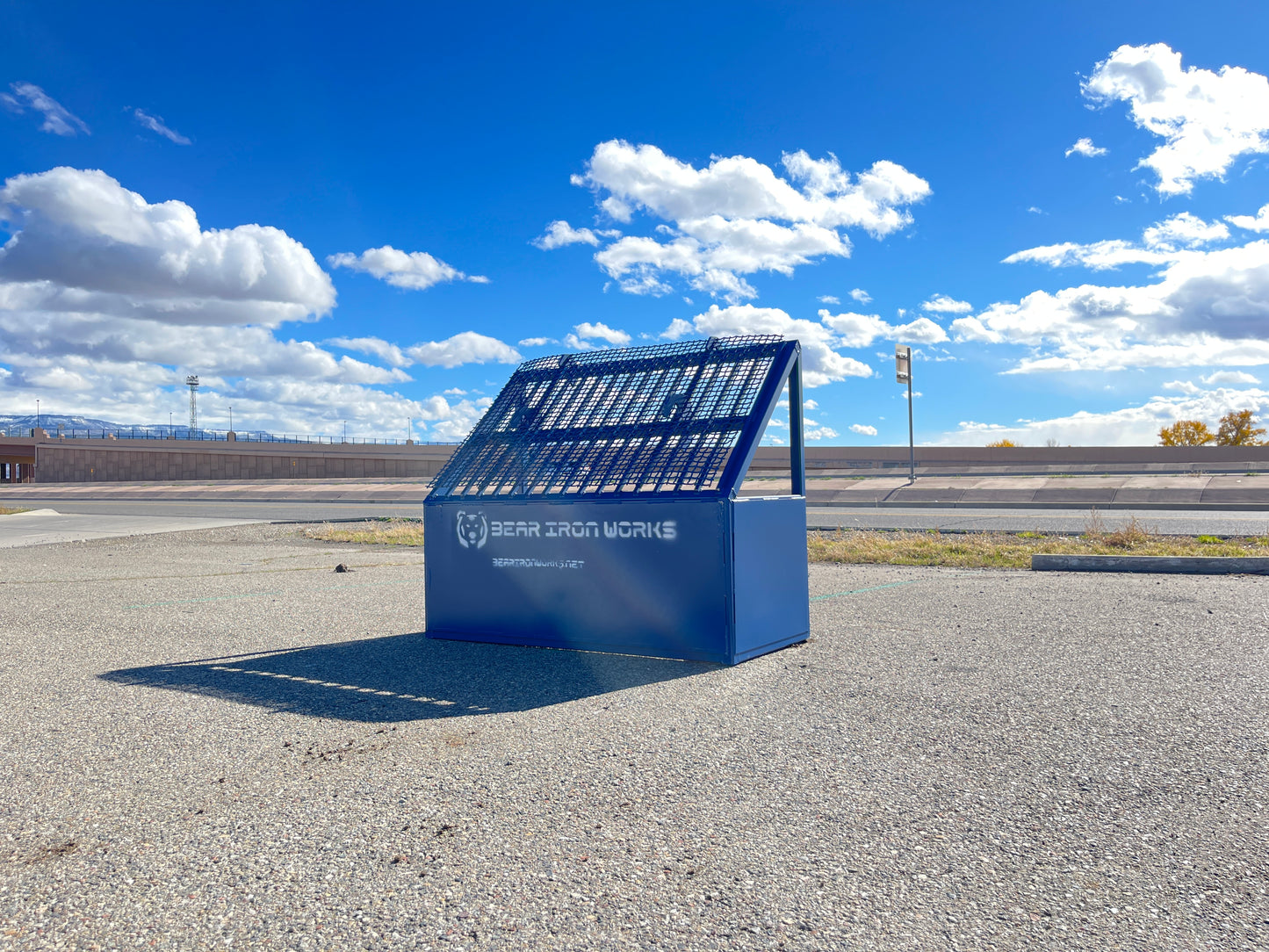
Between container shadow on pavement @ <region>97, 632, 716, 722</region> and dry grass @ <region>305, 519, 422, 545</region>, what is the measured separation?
11260 millimetres

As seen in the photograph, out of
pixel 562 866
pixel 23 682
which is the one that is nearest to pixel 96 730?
pixel 23 682

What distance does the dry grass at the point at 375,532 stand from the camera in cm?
1958

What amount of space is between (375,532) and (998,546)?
47.3 feet

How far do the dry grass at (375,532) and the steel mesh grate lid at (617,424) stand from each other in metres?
10.7

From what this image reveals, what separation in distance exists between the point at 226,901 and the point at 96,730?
118 inches

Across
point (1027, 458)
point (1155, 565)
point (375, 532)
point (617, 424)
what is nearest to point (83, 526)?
point (375, 532)

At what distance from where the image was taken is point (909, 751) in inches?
191

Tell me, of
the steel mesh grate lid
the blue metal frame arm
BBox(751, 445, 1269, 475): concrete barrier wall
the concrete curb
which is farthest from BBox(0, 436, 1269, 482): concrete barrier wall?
the blue metal frame arm

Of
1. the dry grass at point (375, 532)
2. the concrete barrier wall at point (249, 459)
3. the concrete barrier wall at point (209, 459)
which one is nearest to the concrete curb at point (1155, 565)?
the dry grass at point (375, 532)

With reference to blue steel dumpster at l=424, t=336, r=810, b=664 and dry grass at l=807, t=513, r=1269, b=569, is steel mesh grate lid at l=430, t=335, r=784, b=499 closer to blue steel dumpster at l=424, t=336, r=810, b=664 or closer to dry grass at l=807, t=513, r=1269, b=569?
blue steel dumpster at l=424, t=336, r=810, b=664

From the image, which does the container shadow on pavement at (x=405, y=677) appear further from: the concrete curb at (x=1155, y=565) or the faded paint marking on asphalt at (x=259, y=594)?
the concrete curb at (x=1155, y=565)

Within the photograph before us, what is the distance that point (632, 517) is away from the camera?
727cm

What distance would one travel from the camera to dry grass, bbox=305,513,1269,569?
1396cm

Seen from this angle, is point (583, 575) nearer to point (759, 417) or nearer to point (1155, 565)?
point (759, 417)
